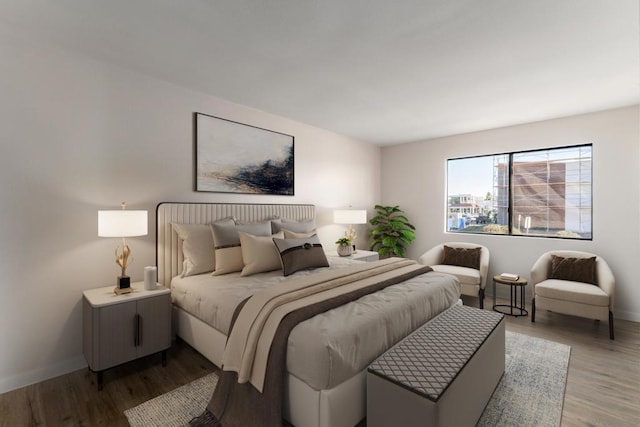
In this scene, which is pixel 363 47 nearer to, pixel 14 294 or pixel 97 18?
pixel 97 18

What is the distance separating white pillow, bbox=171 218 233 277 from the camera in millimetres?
2832

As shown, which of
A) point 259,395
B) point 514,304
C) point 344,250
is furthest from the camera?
point 344,250

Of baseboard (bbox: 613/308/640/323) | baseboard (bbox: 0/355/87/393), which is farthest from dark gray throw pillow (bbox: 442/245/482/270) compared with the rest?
baseboard (bbox: 0/355/87/393)

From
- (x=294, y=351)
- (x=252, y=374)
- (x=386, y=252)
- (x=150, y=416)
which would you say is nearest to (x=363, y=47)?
(x=294, y=351)

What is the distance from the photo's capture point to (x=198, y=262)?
2.84 m

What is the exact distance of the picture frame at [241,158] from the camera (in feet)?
10.9

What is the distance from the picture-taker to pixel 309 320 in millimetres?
1725

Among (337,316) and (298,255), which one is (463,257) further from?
(337,316)

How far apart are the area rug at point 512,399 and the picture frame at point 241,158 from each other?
1996 mm

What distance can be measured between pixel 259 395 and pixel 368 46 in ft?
8.23

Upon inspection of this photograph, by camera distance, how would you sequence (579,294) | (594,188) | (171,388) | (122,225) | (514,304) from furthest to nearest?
(514,304) < (594,188) < (579,294) < (122,225) < (171,388)

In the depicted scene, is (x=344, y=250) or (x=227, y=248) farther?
(x=344, y=250)

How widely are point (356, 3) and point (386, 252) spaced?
164 inches

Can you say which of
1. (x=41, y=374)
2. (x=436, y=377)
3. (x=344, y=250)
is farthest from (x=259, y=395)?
(x=344, y=250)
